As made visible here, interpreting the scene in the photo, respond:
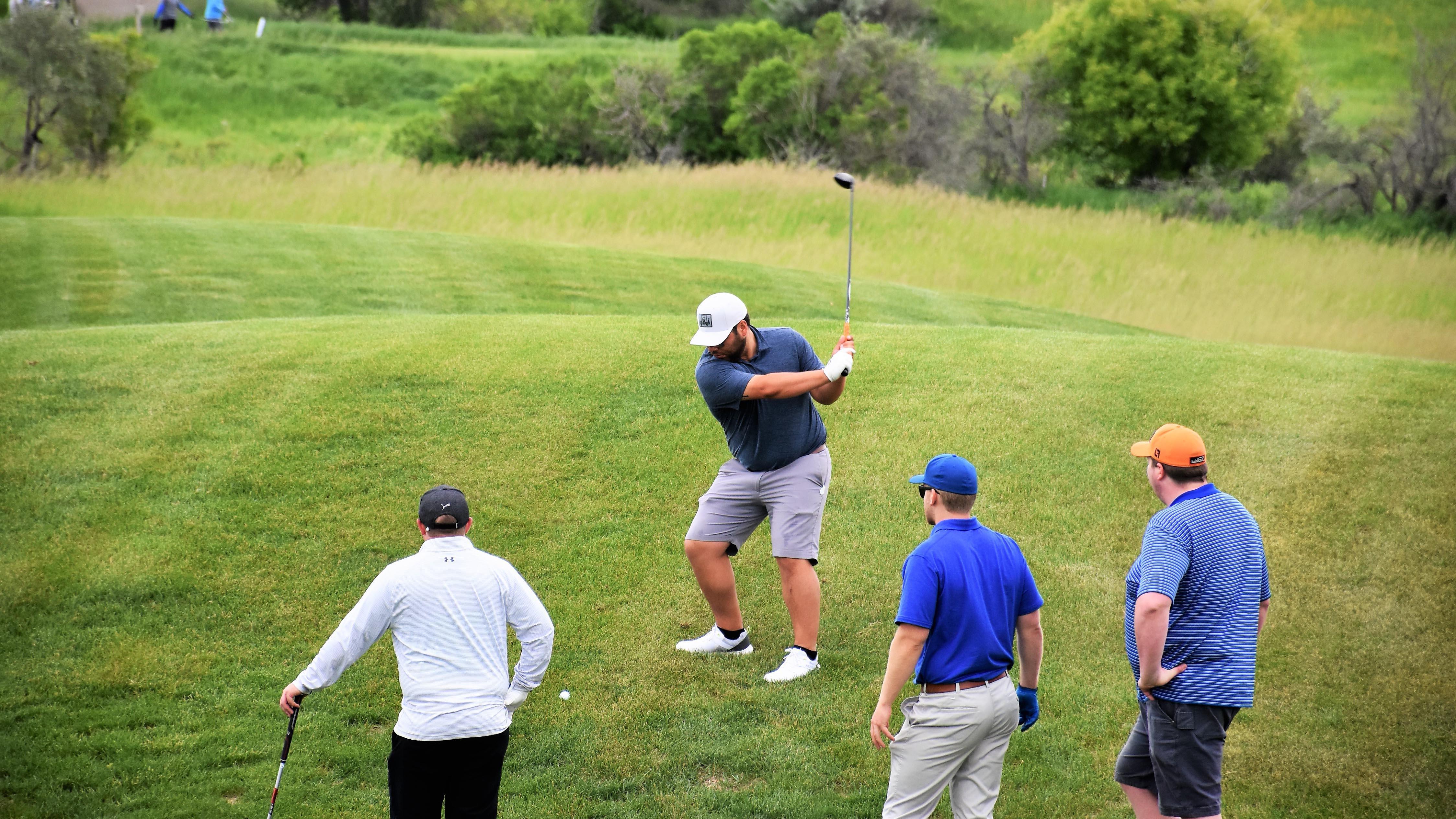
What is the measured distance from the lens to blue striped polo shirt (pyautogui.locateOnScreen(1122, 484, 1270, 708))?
4.91 meters

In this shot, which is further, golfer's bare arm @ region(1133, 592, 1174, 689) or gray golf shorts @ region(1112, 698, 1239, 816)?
gray golf shorts @ region(1112, 698, 1239, 816)

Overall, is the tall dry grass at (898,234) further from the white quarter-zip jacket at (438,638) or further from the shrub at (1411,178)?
the white quarter-zip jacket at (438,638)

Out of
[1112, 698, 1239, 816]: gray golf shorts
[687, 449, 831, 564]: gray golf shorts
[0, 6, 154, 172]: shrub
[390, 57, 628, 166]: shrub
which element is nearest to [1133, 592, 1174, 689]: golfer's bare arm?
[1112, 698, 1239, 816]: gray golf shorts

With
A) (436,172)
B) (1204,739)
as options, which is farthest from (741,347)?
(436,172)

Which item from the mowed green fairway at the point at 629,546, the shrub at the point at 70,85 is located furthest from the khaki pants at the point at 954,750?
the shrub at the point at 70,85

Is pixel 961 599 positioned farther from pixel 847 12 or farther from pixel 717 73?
pixel 847 12

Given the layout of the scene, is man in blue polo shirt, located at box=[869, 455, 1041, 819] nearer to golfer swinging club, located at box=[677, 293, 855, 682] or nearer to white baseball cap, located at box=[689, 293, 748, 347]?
golfer swinging club, located at box=[677, 293, 855, 682]

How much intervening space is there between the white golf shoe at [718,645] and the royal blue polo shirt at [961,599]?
9.50ft

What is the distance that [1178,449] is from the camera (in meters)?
5.00

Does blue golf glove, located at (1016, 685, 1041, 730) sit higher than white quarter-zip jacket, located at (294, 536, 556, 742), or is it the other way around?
white quarter-zip jacket, located at (294, 536, 556, 742)

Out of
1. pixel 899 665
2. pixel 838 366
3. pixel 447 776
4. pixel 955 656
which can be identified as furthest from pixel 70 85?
pixel 955 656

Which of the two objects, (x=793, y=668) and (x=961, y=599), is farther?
(x=793, y=668)

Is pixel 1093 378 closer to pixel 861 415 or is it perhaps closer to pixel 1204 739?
pixel 861 415

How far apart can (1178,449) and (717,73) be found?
35.8 meters
